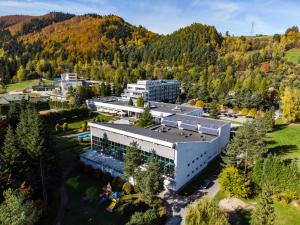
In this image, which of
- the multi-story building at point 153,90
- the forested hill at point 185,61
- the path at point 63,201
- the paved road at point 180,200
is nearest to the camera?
the path at point 63,201

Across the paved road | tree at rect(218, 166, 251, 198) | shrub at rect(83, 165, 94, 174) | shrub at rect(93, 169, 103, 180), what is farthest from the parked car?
shrub at rect(83, 165, 94, 174)

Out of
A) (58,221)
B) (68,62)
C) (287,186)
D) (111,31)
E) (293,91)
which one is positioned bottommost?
(58,221)

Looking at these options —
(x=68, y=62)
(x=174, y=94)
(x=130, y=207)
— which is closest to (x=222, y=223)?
(x=130, y=207)

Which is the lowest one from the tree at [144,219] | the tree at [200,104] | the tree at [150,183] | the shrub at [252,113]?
the tree at [144,219]

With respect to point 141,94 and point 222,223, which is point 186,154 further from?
point 141,94

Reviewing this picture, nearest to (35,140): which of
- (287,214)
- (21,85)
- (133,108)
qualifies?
(287,214)

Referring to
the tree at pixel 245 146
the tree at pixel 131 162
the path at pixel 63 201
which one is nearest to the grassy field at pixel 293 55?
the tree at pixel 245 146

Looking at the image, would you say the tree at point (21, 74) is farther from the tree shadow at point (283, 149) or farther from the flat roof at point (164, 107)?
the tree shadow at point (283, 149)

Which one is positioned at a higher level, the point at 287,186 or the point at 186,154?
the point at 186,154
